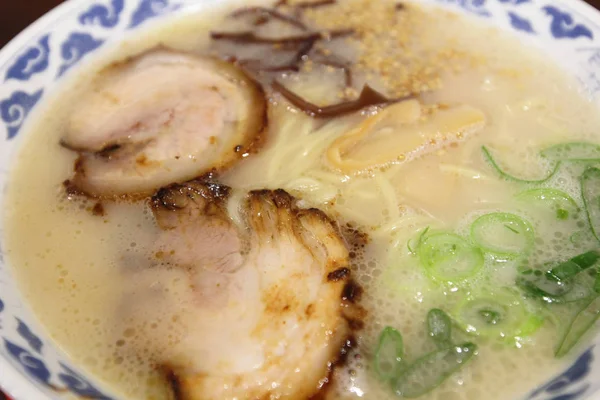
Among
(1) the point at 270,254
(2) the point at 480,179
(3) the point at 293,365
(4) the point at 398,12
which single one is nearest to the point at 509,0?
(4) the point at 398,12

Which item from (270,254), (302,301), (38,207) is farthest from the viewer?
(38,207)

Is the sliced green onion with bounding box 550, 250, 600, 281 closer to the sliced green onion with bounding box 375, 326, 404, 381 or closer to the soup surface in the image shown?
the soup surface

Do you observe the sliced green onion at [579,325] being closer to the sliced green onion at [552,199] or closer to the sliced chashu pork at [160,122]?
the sliced green onion at [552,199]

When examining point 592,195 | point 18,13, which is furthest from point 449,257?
point 18,13


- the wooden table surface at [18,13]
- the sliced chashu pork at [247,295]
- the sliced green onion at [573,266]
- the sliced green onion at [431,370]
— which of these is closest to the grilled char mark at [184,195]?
the sliced chashu pork at [247,295]

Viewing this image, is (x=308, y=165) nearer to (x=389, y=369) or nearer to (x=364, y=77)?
(x=364, y=77)

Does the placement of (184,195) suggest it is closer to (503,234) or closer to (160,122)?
(160,122)
